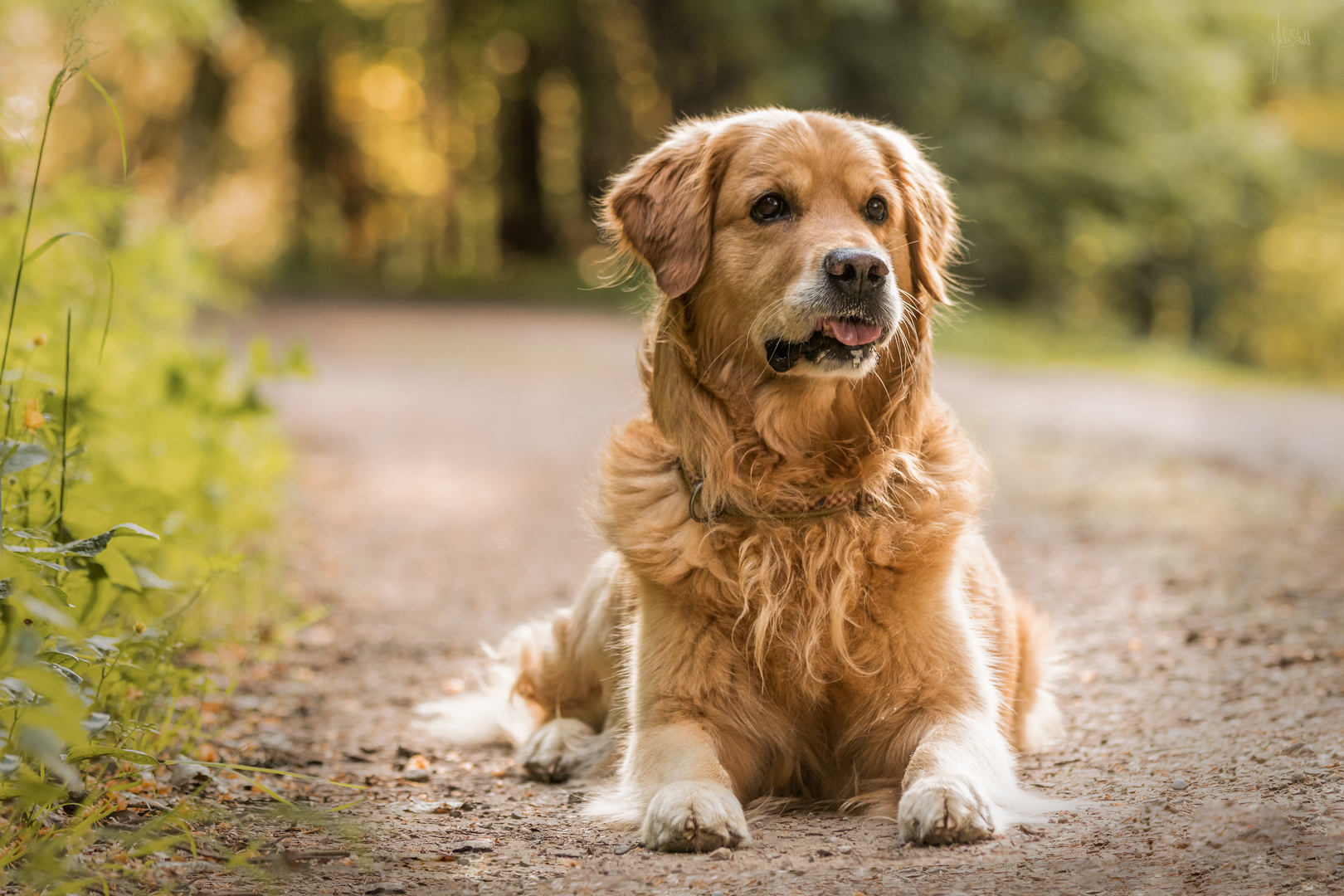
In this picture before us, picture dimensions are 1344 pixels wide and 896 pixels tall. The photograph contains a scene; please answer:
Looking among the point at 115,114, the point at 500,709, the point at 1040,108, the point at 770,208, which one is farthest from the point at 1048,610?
the point at 1040,108

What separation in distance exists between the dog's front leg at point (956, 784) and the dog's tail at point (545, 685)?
4.08 feet

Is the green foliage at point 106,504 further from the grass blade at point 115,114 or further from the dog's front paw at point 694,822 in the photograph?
the dog's front paw at point 694,822

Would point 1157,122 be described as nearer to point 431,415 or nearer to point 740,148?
point 431,415

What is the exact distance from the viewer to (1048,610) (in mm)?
5285

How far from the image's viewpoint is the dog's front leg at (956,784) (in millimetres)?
2654

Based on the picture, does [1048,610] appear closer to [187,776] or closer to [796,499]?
[796,499]

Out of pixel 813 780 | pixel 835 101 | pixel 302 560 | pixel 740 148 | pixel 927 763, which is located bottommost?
pixel 302 560

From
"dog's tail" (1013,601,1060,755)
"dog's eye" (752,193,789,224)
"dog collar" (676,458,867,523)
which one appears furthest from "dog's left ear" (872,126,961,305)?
"dog's tail" (1013,601,1060,755)

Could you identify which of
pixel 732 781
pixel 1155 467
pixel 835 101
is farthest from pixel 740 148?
pixel 835 101

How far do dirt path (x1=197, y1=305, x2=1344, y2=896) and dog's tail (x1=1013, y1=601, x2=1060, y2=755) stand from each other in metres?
0.10

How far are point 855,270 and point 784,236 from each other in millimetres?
309

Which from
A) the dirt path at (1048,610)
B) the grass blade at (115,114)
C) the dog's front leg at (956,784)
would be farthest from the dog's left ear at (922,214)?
the grass blade at (115,114)

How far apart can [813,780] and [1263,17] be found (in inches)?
948

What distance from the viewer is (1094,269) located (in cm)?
2105
